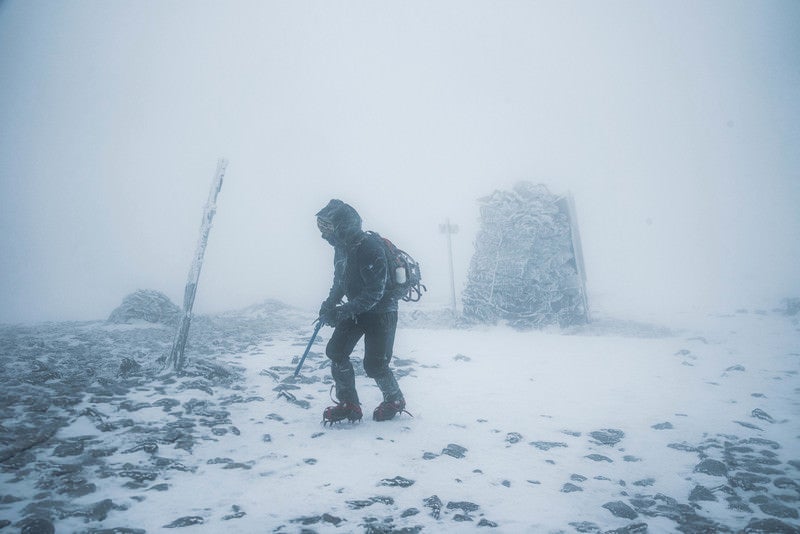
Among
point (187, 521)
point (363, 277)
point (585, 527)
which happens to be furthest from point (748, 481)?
point (187, 521)

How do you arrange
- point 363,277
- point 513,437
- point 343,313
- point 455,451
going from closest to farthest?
point 455,451 → point 513,437 → point 343,313 → point 363,277

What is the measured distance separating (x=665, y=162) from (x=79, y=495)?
148 meters

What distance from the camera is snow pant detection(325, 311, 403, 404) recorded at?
5.28m

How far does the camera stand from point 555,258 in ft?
49.5

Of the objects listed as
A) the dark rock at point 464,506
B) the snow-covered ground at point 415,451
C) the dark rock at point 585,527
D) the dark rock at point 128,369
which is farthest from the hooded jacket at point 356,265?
the dark rock at point 128,369

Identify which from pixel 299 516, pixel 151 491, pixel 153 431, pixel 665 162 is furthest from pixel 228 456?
pixel 665 162

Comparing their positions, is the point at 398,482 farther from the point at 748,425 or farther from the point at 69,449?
the point at 748,425

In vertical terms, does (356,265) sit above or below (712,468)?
above

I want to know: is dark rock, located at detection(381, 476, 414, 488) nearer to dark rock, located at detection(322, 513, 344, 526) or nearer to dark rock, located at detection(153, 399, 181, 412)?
dark rock, located at detection(322, 513, 344, 526)

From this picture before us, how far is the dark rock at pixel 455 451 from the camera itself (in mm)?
4348

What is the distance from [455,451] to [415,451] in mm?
492

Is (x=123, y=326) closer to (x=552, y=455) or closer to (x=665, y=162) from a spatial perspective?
(x=552, y=455)

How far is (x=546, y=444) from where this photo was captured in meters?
4.69

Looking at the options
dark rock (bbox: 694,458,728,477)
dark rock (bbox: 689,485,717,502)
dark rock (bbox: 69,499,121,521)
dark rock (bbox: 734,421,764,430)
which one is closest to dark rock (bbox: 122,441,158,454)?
dark rock (bbox: 69,499,121,521)
